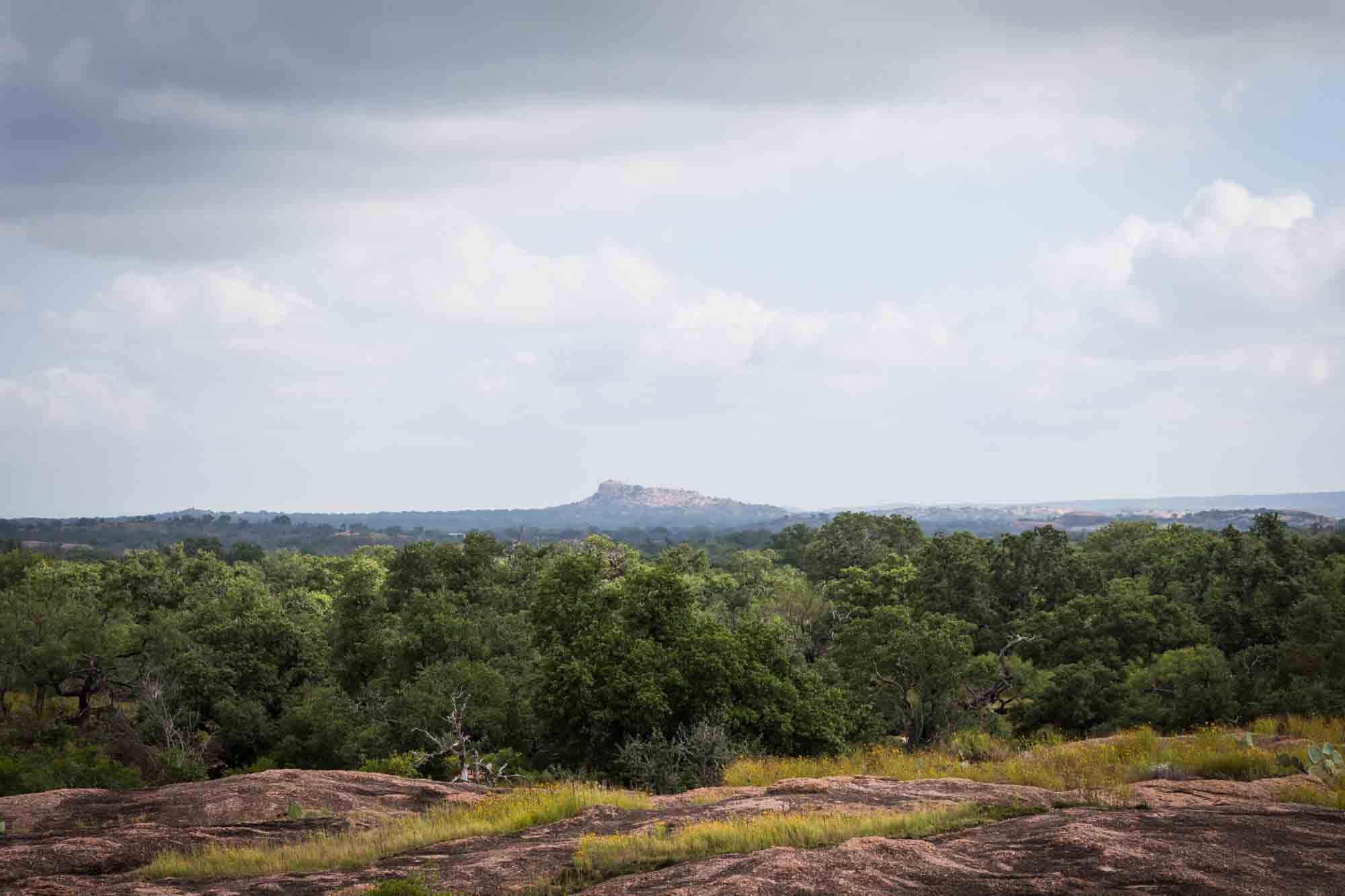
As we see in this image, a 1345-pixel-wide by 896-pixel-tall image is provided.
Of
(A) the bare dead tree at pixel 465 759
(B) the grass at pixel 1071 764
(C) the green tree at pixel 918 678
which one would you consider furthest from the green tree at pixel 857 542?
(B) the grass at pixel 1071 764

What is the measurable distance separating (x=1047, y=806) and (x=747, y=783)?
798cm

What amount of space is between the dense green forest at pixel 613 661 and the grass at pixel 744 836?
39.8 feet

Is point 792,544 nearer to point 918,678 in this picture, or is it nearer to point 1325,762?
point 918,678

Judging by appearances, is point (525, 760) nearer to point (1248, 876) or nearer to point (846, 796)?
point (846, 796)

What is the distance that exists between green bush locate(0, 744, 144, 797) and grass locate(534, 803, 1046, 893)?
70.8 ft

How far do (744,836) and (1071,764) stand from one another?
29.4ft

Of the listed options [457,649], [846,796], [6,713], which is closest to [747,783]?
[846,796]

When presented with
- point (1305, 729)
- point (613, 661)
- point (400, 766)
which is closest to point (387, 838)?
point (400, 766)

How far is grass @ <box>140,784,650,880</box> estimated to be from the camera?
44.9 ft

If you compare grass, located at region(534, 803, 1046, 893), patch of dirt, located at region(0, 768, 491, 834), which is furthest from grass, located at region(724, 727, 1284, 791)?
patch of dirt, located at region(0, 768, 491, 834)

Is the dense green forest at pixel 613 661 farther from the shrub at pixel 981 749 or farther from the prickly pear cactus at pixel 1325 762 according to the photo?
the prickly pear cactus at pixel 1325 762

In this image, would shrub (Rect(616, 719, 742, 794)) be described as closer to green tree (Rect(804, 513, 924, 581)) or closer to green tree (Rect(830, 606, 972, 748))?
green tree (Rect(830, 606, 972, 748))

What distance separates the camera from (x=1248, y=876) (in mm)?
10062

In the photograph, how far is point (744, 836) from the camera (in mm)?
12859
